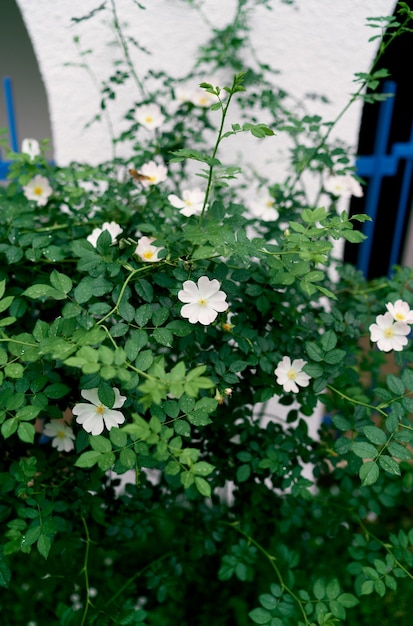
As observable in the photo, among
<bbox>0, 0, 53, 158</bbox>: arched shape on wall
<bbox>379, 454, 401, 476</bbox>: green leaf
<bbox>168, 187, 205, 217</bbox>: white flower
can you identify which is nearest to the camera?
<bbox>379, 454, 401, 476</bbox>: green leaf

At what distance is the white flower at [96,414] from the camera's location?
110 cm

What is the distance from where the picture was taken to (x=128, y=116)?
1854 mm

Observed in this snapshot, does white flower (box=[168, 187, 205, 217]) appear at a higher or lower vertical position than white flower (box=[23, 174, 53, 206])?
higher

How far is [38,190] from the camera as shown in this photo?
1.66 metres

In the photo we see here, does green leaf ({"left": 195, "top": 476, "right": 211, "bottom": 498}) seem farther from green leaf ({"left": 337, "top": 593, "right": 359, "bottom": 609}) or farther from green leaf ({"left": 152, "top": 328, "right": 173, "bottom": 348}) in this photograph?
green leaf ({"left": 337, "top": 593, "right": 359, "bottom": 609})

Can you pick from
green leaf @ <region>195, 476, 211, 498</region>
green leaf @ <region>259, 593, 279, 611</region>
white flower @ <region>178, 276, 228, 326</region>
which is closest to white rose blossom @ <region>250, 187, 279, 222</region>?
white flower @ <region>178, 276, 228, 326</region>

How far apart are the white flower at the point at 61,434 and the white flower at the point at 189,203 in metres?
0.64

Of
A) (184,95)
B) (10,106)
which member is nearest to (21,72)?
(10,106)

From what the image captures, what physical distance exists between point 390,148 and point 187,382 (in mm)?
3054

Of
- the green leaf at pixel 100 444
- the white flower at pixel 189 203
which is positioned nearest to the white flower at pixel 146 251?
the white flower at pixel 189 203

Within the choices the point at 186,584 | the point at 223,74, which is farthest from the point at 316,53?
the point at 186,584

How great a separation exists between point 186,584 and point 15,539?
99 centimetres

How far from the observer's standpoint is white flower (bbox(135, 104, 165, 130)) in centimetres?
182

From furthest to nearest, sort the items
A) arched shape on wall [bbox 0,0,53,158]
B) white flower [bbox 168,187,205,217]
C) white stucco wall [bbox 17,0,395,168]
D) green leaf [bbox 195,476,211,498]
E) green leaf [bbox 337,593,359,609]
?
arched shape on wall [bbox 0,0,53,158], white stucco wall [bbox 17,0,395,168], white flower [bbox 168,187,205,217], green leaf [bbox 337,593,359,609], green leaf [bbox 195,476,211,498]
